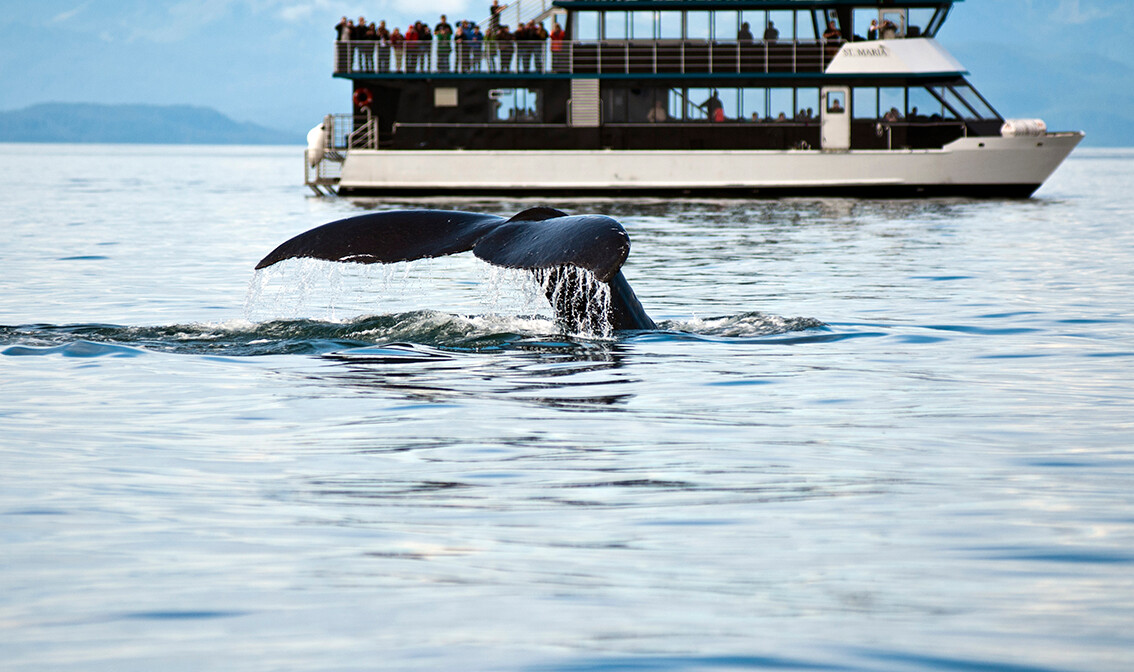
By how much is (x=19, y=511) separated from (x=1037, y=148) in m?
40.4

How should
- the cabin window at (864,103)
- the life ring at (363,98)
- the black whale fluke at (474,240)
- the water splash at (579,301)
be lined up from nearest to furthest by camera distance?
the black whale fluke at (474,240) → the water splash at (579,301) → the cabin window at (864,103) → the life ring at (363,98)

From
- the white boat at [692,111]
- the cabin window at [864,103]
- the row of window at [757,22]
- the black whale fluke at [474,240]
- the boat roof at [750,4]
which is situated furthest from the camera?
the cabin window at [864,103]

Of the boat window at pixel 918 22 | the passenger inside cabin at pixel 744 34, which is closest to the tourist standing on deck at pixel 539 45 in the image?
the passenger inside cabin at pixel 744 34

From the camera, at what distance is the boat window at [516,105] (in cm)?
4300

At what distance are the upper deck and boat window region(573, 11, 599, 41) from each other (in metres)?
0.12

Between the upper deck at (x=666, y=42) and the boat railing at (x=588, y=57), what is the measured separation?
0.03 meters

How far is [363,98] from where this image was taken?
142 feet

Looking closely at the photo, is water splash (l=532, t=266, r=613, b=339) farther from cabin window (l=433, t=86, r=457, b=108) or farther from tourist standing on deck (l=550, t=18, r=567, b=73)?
cabin window (l=433, t=86, r=457, b=108)

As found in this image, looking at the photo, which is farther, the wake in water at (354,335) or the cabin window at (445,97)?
the cabin window at (445,97)

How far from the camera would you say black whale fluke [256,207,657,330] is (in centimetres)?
→ 790

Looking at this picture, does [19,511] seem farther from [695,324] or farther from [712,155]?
[712,155]

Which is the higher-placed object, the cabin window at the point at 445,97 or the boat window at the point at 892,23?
the boat window at the point at 892,23

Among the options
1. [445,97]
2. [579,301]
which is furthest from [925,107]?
[579,301]

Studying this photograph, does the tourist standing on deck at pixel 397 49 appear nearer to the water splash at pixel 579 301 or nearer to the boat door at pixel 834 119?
the boat door at pixel 834 119
